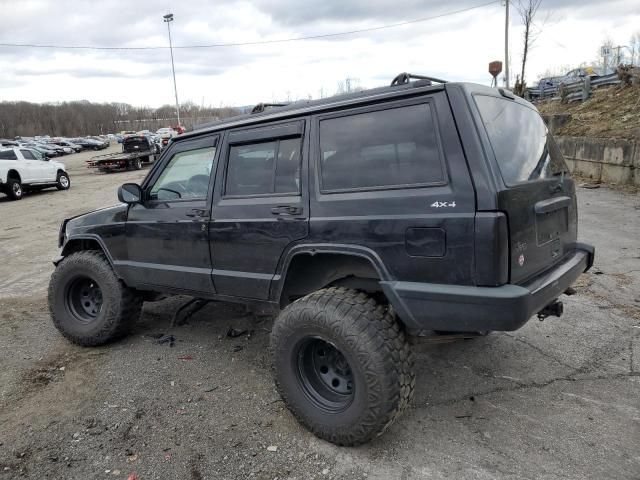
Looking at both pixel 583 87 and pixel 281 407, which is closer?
pixel 281 407

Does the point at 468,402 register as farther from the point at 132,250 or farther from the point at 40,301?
the point at 40,301

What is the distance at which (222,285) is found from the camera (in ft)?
11.7

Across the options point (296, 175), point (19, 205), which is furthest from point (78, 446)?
point (19, 205)

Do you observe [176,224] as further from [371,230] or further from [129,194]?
[371,230]

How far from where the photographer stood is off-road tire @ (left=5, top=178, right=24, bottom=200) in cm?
1708

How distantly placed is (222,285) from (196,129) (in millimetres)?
1325

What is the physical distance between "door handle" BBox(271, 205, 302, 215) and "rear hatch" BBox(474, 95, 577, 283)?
1.22 meters

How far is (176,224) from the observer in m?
3.77

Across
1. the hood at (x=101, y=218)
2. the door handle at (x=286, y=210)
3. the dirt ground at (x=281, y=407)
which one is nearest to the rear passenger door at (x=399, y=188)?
the door handle at (x=286, y=210)

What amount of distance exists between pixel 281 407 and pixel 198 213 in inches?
60.7

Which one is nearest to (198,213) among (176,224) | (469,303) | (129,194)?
(176,224)

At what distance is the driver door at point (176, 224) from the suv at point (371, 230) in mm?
17

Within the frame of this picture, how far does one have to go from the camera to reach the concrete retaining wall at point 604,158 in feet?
35.1

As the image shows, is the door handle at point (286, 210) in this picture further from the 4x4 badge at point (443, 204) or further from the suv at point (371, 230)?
the 4x4 badge at point (443, 204)
